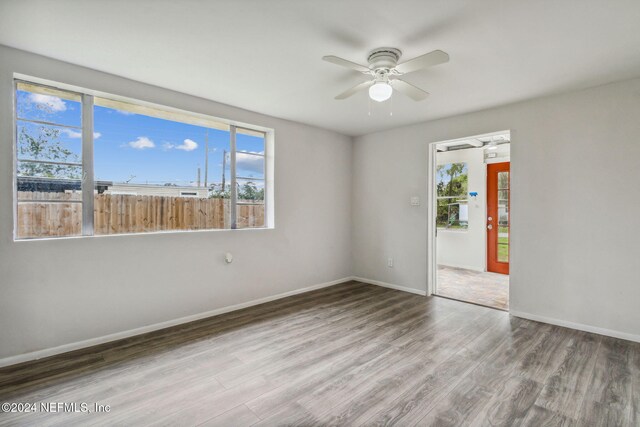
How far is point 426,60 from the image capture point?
85.6 inches

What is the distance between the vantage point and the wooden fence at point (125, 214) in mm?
2639

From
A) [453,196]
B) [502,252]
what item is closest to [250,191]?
[453,196]

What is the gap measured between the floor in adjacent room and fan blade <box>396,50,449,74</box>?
10.6 ft

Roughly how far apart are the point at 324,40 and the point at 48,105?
8.31 feet

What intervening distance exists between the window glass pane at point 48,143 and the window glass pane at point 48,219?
1.15 ft

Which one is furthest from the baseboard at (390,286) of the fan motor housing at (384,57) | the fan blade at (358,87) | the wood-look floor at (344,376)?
the fan motor housing at (384,57)

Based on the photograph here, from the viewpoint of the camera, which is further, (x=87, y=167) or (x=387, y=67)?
(x=87, y=167)

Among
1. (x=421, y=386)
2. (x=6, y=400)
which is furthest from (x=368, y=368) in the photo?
(x=6, y=400)

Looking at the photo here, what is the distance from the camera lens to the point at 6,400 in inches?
78.3

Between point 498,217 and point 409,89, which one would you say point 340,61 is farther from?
point 498,217

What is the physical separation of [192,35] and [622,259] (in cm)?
441

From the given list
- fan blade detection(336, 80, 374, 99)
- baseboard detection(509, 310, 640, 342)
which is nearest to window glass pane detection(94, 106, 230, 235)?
fan blade detection(336, 80, 374, 99)

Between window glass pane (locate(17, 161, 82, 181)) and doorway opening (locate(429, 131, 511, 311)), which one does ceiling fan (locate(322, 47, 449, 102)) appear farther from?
doorway opening (locate(429, 131, 511, 311))

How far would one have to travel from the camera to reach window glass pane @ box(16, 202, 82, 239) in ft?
8.47
